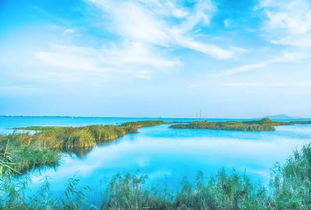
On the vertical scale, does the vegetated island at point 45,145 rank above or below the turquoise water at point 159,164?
above

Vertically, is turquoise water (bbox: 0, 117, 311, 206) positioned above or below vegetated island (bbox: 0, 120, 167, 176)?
below

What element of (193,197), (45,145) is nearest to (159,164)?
(193,197)

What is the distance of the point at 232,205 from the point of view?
4.88 metres

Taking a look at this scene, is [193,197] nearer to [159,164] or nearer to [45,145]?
[159,164]

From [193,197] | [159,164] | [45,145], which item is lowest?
[159,164]

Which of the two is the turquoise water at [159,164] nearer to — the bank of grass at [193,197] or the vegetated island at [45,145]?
the vegetated island at [45,145]

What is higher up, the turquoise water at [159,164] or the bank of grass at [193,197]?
the bank of grass at [193,197]

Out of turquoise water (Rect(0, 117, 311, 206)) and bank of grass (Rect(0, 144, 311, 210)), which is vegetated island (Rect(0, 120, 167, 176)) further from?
bank of grass (Rect(0, 144, 311, 210))

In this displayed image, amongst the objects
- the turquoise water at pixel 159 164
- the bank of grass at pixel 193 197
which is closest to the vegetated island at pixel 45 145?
the turquoise water at pixel 159 164

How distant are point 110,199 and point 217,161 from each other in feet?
27.5

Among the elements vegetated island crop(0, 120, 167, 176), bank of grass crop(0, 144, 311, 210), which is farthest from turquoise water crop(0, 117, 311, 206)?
bank of grass crop(0, 144, 311, 210)

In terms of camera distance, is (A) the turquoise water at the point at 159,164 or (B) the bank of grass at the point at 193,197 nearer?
(B) the bank of grass at the point at 193,197

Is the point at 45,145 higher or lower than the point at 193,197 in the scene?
higher

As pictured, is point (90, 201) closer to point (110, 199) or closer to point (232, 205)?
point (110, 199)
